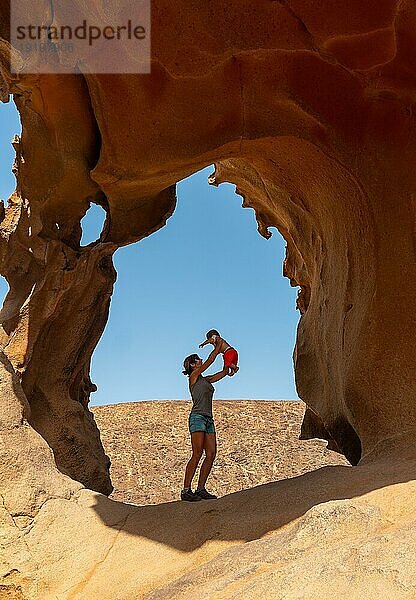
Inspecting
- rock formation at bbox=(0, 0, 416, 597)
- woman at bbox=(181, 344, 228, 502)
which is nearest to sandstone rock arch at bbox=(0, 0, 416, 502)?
rock formation at bbox=(0, 0, 416, 597)

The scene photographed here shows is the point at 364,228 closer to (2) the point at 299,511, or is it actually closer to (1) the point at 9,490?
(2) the point at 299,511

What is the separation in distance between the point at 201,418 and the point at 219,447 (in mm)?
9107

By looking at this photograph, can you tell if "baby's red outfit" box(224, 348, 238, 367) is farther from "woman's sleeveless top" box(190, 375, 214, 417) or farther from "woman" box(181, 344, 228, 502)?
"woman's sleeveless top" box(190, 375, 214, 417)

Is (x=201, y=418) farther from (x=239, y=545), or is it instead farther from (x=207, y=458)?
(x=239, y=545)

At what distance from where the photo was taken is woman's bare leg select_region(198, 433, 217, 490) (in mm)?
4613

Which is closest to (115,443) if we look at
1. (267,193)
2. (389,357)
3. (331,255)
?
(267,193)

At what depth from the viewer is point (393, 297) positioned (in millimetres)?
4512

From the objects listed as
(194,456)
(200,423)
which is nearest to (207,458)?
(194,456)

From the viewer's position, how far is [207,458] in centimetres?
475

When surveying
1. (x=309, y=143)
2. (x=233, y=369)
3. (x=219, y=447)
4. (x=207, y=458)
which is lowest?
(x=207, y=458)

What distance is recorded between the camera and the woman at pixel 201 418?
4664 millimetres

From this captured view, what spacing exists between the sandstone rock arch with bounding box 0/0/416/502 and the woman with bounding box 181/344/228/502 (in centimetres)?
102

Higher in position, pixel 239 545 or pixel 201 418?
pixel 201 418

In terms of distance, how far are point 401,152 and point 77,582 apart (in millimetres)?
3618
